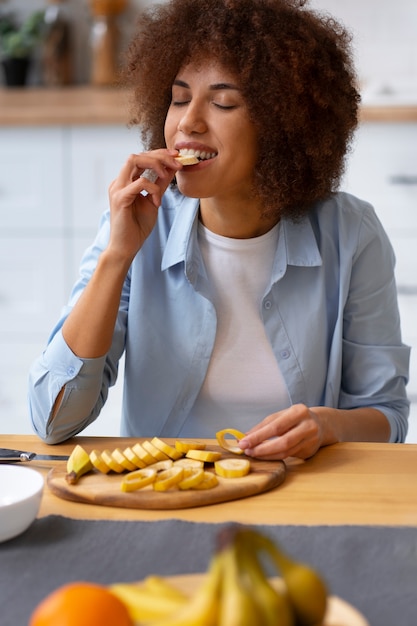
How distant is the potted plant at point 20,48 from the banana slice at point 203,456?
2.34 m

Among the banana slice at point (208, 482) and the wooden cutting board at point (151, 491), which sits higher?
→ the banana slice at point (208, 482)

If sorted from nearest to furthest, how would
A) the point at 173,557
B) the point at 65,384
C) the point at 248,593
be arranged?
the point at 248,593, the point at 173,557, the point at 65,384

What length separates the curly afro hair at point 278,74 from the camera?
4.99 feet

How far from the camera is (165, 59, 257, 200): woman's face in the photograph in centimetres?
150

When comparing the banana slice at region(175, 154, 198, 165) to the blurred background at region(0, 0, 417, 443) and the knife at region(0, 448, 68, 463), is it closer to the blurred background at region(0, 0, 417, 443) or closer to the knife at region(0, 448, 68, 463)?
the knife at region(0, 448, 68, 463)

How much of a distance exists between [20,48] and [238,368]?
206cm

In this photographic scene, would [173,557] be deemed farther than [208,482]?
No

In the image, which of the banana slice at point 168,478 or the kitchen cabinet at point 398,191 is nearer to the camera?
the banana slice at point 168,478

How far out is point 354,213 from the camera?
5.40 ft

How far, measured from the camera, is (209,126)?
1514mm

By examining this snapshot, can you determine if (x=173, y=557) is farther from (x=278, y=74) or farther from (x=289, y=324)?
(x=278, y=74)

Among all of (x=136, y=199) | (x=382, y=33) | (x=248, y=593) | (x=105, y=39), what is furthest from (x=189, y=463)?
(x=382, y=33)

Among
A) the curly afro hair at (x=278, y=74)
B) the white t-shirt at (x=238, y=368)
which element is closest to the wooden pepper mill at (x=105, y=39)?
the curly afro hair at (x=278, y=74)

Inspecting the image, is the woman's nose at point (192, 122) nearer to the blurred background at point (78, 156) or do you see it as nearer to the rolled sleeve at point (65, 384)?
the rolled sleeve at point (65, 384)
